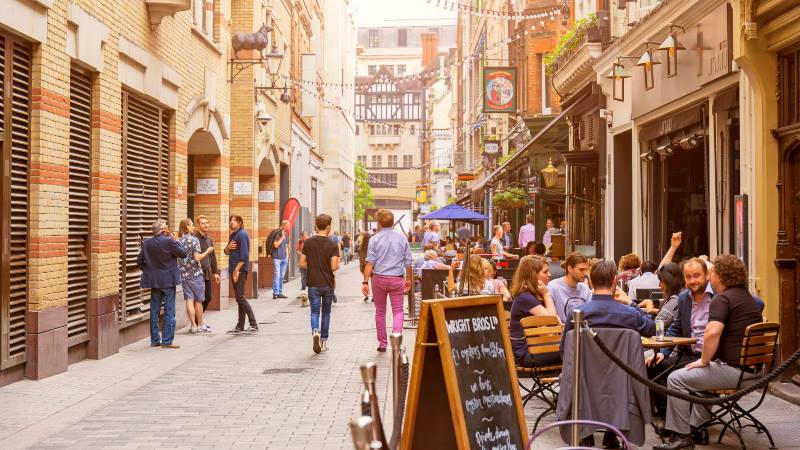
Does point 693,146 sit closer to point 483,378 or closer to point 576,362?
point 576,362

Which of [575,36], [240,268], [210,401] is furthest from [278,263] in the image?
[210,401]

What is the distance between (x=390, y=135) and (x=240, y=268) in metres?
107

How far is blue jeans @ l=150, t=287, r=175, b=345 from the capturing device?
47.1ft

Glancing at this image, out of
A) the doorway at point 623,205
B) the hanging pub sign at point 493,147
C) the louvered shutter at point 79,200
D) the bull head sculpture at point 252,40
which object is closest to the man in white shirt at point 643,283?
the louvered shutter at point 79,200

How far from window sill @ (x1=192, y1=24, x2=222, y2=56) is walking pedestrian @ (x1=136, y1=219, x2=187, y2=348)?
20.0ft

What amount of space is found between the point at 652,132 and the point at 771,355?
931 cm

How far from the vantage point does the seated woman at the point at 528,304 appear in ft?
29.3

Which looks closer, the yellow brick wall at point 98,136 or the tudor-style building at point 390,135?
the yellow brick wall at point 98,136

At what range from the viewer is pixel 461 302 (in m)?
6.81

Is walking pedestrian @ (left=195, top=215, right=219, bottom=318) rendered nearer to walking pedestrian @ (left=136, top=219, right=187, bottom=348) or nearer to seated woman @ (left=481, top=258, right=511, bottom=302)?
walking pedestrian @ (left=136, top=219, right=187, bottom=348)

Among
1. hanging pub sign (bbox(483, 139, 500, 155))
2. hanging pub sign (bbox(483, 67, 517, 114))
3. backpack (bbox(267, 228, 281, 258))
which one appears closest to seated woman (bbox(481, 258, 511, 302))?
backpack (bbox(267, 228, 281, 258))

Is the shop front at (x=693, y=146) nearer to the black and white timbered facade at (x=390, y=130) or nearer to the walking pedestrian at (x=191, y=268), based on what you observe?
the walking pedestrian at (x=191, y=268)

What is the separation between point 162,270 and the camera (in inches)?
566

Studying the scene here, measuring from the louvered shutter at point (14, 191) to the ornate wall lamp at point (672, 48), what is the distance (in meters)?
8.07
